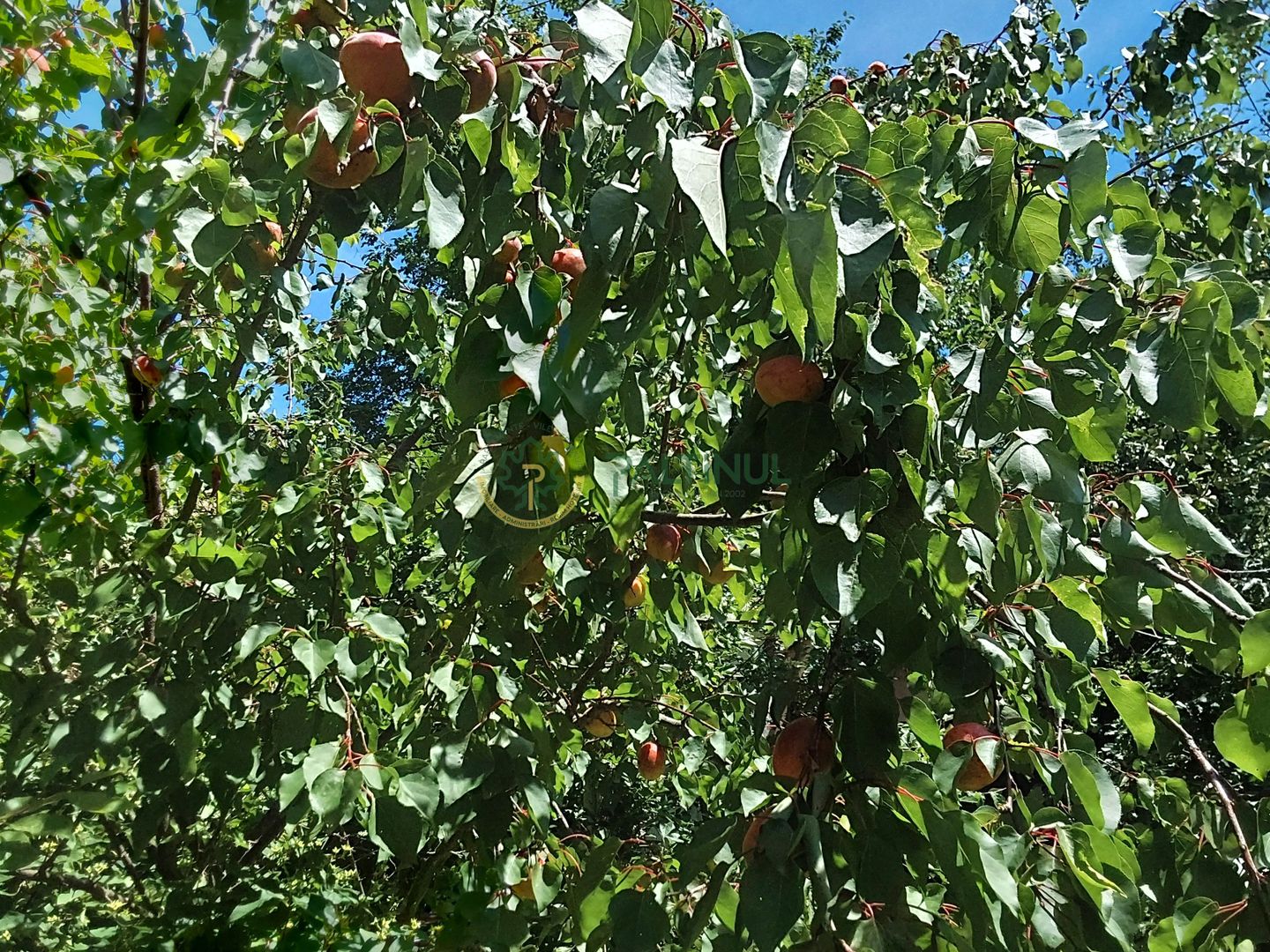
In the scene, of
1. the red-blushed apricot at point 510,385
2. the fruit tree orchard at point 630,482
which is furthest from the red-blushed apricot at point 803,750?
the red-blushed apricot at point 510,385

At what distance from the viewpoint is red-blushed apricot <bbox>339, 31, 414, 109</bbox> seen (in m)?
0.97

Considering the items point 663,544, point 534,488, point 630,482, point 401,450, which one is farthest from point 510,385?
point 401,450

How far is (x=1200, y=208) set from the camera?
2.10m

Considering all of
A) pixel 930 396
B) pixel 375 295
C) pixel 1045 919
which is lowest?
pixel 1045 919

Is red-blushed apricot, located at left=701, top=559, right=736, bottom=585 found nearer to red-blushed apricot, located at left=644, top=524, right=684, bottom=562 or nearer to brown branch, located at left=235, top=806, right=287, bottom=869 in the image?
red-blushed apricot, located at left=644, top=524, right=684, bottom=562

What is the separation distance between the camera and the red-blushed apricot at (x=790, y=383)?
96cm

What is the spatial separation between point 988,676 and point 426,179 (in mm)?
782

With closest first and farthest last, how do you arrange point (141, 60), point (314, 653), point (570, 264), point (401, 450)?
point (570, 264) < point (314, 653) < point (141, 60) < point (401, 450)

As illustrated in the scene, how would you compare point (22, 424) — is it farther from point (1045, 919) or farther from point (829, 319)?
point (1045, 919)

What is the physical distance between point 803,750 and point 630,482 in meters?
0.38

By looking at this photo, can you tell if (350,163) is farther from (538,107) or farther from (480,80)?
(538,107)

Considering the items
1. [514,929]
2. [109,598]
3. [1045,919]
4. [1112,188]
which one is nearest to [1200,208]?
[1112,188]

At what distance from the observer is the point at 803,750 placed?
109 centimetres

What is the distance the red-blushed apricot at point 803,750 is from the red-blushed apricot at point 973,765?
0.17 meters
